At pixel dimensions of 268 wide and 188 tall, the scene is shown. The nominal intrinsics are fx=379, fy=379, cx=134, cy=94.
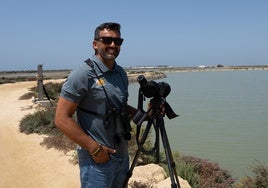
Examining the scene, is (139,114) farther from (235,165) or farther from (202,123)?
(202,123)

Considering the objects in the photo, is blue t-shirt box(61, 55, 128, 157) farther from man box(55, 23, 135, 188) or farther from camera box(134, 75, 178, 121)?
camera box(134, 75, 178, 121)

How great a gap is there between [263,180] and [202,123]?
365 inches

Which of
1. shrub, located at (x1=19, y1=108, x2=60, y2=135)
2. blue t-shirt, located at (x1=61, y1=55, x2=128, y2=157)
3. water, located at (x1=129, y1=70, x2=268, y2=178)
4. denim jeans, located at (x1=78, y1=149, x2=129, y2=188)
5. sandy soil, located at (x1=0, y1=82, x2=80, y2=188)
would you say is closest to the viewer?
blue t-shirt, located at (x1=61, y1=55, x2=128, y2=157)

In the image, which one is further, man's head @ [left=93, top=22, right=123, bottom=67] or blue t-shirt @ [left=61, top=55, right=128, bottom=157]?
man's head @ [left=93, top=22, right=123, bottom=67]

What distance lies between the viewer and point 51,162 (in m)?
7.40

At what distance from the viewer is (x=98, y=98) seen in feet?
9.29

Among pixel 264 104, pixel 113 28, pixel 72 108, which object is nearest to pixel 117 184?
pixel 72 108

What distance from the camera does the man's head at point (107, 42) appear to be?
2.94 metres

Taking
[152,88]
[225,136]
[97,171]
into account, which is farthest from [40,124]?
[152,88]

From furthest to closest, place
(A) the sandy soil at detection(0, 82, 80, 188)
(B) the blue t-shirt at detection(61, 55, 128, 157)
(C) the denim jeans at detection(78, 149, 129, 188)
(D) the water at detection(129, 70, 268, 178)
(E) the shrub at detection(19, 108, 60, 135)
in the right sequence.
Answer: (E) the shrub at detection(19, 108, 60, 135)
(D) the water at detection(129, 70, 268, 178)
(A) the sandy soil at detection(0, 82, 80, 188)
(C) the denim jeans at detection(78, 149, 129, 188)
(B) the blue t-shirt at detection(61, 55, 128, 157)

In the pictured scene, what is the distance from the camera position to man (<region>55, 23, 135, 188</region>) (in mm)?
2777

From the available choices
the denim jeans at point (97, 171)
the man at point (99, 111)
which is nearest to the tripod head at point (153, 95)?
the man at point (99, 111)

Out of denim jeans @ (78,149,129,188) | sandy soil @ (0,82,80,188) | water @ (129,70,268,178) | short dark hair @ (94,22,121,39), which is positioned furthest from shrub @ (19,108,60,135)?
short dark hair @ (94,22,121,39)

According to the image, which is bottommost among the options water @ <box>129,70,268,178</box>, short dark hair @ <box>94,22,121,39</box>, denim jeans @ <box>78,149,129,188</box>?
water @ <box>129,70,268,178</box>
